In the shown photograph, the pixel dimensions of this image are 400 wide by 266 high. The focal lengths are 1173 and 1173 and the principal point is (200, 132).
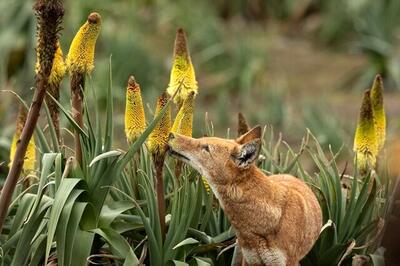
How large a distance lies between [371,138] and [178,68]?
0.95 metres

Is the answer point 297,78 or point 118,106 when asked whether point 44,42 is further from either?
point 297,78

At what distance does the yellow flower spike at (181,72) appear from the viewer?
5.29 m

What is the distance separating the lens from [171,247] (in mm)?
4977

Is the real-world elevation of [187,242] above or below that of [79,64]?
below

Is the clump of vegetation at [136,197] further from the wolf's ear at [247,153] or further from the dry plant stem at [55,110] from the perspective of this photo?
the wolf's ear at [247,153]

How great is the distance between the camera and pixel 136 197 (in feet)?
17.2

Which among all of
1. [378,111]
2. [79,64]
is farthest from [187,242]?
[378,111]

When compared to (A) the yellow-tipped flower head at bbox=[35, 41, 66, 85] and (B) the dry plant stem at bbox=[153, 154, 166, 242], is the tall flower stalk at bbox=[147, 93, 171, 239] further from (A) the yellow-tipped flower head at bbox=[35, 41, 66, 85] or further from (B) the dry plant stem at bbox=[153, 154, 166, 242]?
(A) the yellow-tipped flower head at bbox=[35, 41, 66, 85]

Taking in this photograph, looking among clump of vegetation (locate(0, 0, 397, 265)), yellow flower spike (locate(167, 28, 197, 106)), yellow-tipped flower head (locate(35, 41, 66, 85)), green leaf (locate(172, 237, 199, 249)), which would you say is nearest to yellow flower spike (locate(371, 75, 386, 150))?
clump of vegetation (locate(0, 0, 397, 265))

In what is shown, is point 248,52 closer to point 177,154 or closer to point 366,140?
point 366,140

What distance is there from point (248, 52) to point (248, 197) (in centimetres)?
1226

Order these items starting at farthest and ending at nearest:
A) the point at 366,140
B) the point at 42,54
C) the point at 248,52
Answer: the point at 248,52
the point at 366,140
the point at 42,54

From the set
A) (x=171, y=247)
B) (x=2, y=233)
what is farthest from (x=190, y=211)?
(x=2, y=233)

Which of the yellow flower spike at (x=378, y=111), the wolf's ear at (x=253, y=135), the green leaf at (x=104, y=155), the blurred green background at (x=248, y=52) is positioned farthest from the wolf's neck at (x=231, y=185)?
the blurred green background at (x=248, y=52)
